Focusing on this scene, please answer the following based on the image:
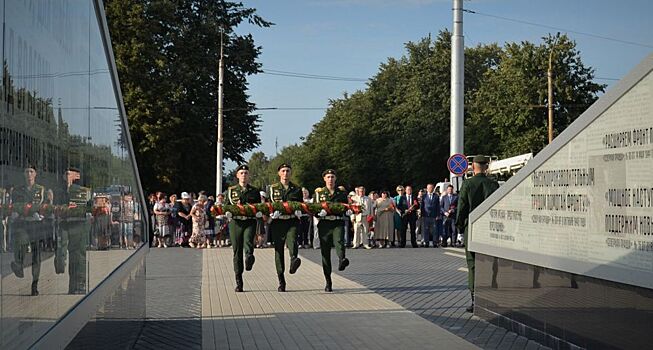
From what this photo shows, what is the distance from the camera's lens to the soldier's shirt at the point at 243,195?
15.0 metres

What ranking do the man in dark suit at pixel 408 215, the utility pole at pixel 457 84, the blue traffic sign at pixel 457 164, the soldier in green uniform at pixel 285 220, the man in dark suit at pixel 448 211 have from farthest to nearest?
1. the man in dark suit at pixel 408 215
2. the man in dark suit at pixel 448 211
3. the utility pole at pixel 457 84
4. the blue traffic sign at pixel 457 164
5. the soldier in green uniform at pixel 285 220

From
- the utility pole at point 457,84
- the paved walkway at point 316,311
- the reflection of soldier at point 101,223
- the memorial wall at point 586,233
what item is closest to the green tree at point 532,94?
the utility pole at point 457,84

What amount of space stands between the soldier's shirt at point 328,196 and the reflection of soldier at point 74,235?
405 inches

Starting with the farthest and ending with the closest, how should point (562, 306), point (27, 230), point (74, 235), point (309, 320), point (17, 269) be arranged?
point (309, 320)
point (562, 306)
point (74, 235)
point (27, 230)
point (17, 269)

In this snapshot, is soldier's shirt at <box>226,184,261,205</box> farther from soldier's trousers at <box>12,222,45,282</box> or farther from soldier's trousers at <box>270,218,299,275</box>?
soldier's trousers at <box>12,222,45,282</box>

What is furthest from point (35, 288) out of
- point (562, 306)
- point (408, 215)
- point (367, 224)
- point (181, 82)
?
point (181, 82)

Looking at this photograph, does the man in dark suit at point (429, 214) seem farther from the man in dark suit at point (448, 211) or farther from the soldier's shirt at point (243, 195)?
the soldier's shirt at point (243, 195)

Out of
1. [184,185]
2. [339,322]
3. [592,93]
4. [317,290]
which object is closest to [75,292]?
[339,322]

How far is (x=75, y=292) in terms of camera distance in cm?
421

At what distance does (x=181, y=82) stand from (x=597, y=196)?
44.1 metres

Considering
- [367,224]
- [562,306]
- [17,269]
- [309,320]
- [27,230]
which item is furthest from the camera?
[367,224]

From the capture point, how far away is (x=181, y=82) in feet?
166

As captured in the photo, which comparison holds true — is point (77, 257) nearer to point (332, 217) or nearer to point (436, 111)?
point (332, 217)

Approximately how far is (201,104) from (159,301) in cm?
3915
